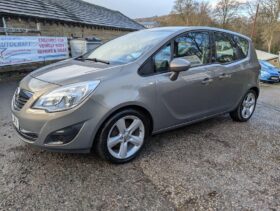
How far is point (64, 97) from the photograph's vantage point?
2.64 meters

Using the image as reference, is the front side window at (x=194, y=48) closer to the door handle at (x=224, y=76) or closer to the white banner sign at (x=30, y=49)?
the door handle at (x=224, y=76)

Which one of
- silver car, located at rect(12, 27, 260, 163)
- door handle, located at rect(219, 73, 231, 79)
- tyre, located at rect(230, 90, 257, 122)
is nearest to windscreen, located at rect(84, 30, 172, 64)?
silver car, located at rect(12, 27, 260, 163)

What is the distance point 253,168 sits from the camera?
3123 millimetres

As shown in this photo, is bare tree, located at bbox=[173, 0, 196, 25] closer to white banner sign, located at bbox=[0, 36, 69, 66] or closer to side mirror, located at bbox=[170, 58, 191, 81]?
white banner sign, located at bbox=[0, 36, 69, 66]

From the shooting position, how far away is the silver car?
2.67 m

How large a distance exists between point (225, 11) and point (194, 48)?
154 feet

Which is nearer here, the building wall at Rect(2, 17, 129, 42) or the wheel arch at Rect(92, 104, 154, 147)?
the wheel arch at Rect(92, 104, 154, 147)

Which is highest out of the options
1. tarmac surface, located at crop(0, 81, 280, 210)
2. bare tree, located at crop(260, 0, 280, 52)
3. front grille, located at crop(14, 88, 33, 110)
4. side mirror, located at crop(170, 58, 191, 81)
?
bare tree, located at crop(260, 0, 280, 52)

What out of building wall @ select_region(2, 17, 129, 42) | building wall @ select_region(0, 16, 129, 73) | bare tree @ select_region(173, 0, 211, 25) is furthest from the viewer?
bare tree @ select_region(173, 0, 211, 25)

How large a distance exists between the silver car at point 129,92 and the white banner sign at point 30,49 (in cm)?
604

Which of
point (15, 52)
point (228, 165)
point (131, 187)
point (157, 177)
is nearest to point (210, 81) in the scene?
point (228, 165)

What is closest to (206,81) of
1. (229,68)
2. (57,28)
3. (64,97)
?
(229,68)

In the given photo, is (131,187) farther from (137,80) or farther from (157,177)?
(137,80)

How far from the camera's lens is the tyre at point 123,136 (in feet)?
9.39
